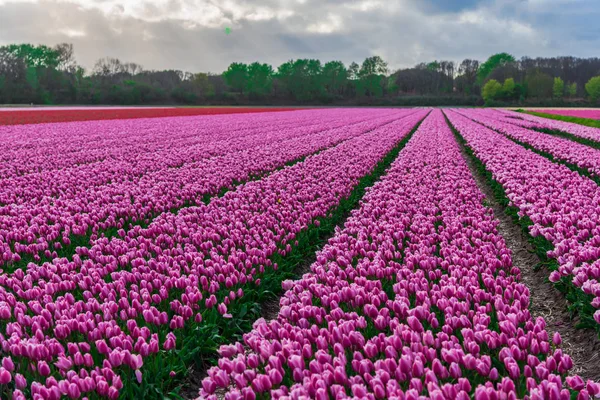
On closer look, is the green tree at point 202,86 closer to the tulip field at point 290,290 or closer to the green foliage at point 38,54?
the green foliage at point 38,54

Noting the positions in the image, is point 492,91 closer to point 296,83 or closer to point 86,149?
point 296,83

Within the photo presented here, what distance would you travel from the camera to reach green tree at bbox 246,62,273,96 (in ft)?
449

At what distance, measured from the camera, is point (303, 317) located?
13.9 feet

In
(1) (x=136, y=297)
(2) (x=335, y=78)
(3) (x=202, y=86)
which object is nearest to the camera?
(1) (x=136, y=297)

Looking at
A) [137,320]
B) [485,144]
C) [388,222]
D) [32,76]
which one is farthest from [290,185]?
[32,76]

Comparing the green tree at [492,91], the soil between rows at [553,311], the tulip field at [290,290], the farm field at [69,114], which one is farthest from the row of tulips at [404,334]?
the green tree at [492,91]

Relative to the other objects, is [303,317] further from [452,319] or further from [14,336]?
[14,336]

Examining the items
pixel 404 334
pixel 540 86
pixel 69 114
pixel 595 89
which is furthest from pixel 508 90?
pixel 404 334

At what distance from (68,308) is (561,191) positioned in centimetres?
875

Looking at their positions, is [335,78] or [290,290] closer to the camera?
[290,290]

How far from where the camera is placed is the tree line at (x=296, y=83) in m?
106

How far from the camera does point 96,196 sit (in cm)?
966

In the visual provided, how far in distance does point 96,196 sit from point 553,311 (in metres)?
8.11

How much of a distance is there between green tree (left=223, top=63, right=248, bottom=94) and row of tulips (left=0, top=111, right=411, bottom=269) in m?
128
